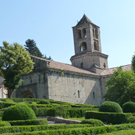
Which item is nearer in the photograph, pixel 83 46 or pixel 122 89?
pixel 122 89

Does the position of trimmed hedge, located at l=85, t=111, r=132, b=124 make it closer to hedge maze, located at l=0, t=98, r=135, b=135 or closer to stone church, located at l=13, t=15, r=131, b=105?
hedge maze, located at l=0, t=98, r=135, b=135

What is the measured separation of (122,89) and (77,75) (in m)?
8.77

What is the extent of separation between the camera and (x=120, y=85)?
86.1ft

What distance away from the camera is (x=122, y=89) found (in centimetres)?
2595

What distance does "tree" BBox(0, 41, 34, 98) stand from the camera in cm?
2608

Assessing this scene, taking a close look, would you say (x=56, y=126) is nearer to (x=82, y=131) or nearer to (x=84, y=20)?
(x=82, y=131)


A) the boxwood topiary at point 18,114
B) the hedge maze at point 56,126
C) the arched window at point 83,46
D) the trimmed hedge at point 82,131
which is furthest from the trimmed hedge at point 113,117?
the arched window at point 83,46

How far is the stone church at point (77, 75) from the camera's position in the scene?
29219 mm

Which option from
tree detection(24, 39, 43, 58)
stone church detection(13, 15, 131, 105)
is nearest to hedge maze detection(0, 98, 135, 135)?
stone church detection(13, 15, 131, 105)

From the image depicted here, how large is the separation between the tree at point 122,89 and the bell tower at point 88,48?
468 inches

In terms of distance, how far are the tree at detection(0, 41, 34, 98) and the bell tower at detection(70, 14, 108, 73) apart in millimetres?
15071

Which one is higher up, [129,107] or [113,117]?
[129,107]

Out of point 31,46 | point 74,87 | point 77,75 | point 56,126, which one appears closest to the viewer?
point 56,126

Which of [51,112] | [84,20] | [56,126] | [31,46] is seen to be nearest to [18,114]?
[56,126]
